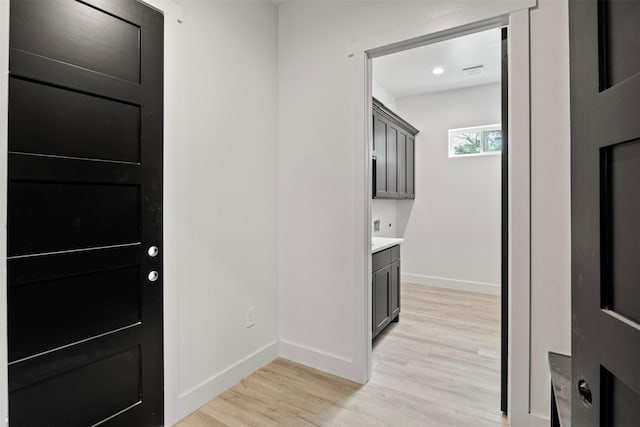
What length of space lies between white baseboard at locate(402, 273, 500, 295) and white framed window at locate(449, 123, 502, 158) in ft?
6.12

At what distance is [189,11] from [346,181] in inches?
56.9

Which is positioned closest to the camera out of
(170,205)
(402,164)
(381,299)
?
(170,205)

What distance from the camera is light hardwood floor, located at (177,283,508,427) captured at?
190 centimetres

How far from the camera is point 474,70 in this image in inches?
159

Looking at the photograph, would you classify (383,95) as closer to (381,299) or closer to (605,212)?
(381,299)

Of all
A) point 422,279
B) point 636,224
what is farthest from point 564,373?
point 422,279

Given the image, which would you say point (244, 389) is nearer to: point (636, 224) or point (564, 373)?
point (564, 373)

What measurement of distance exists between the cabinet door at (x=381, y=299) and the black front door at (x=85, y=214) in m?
1.75

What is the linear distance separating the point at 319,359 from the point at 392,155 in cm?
265

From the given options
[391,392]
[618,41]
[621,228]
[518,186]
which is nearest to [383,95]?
[518,186]

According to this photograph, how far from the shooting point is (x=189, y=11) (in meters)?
1.95

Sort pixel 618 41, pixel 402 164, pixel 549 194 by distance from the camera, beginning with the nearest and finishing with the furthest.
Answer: pixel 618 41 < pixel 549 194 < pixel 402 164

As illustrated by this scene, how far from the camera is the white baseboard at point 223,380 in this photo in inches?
76.0

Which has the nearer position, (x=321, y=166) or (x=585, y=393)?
(x=585, y=393)
